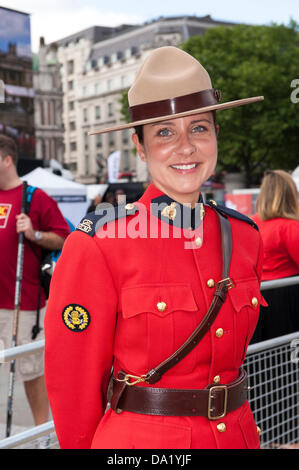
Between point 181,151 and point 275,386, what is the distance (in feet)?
9.23

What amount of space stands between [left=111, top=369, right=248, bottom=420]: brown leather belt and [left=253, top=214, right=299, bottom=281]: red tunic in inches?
119

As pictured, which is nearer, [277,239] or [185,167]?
[185,167]

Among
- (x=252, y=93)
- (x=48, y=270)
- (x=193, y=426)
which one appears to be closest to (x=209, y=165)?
(x=193, y=426)

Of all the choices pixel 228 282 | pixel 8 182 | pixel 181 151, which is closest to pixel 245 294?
pixel 228 282

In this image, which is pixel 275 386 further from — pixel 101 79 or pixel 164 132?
pixel 101 79

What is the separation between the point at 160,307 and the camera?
174cm

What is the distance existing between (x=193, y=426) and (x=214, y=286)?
399 millimetres

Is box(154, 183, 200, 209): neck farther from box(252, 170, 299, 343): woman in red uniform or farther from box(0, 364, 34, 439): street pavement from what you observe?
box(252, 170, 299, 343): woman in red uniform

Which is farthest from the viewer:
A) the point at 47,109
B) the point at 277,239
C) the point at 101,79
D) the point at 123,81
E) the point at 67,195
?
the point at 101,79

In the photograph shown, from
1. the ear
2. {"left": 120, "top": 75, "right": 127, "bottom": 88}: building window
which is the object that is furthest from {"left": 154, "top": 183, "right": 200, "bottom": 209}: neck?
{"left": 120, "top": 75, "right": 127, "bottom": 88}: building window

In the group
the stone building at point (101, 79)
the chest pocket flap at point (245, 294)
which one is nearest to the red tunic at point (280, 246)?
the chest pocket flap at point (245, 294)

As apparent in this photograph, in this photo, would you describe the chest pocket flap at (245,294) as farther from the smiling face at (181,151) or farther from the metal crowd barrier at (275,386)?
the metal crowd barrier at (275,386)
